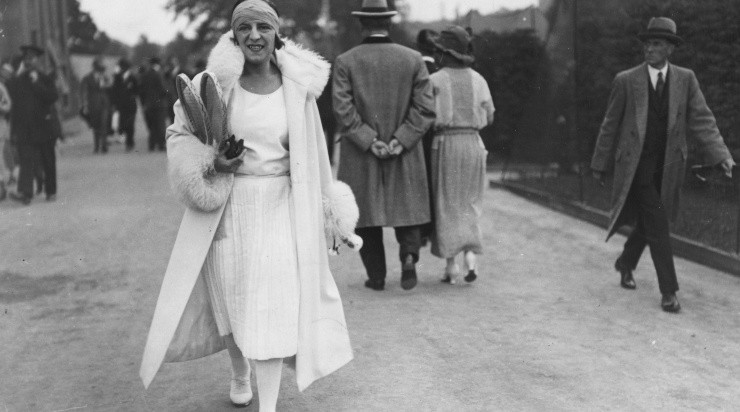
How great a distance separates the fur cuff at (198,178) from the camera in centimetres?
432

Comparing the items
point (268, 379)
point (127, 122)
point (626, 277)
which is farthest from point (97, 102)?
point (268, 379)

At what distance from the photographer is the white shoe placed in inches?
191

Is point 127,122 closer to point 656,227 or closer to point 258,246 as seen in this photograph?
point 656,227

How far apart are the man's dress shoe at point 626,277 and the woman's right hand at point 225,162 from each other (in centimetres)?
420

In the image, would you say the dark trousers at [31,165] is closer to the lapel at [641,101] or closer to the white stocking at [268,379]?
the lapel at [641,101]

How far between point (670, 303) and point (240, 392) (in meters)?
3.29

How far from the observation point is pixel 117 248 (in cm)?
959

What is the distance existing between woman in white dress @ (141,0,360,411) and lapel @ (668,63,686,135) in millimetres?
3278

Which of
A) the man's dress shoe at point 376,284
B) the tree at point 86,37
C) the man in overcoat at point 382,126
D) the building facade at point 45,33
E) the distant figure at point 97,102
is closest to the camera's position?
the man in overcoat at point 382,126

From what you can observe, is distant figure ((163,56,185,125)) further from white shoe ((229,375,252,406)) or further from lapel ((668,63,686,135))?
white shoe ((229,375,252,406))

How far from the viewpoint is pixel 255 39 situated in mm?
4426

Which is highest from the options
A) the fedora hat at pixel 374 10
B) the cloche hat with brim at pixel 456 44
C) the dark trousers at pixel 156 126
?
the fedora hat at pixel 374 10

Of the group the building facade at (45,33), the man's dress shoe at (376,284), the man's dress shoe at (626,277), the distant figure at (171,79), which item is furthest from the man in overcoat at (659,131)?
the building facade at (45,33)

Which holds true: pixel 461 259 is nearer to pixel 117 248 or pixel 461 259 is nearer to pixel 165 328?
pixel 117 248
